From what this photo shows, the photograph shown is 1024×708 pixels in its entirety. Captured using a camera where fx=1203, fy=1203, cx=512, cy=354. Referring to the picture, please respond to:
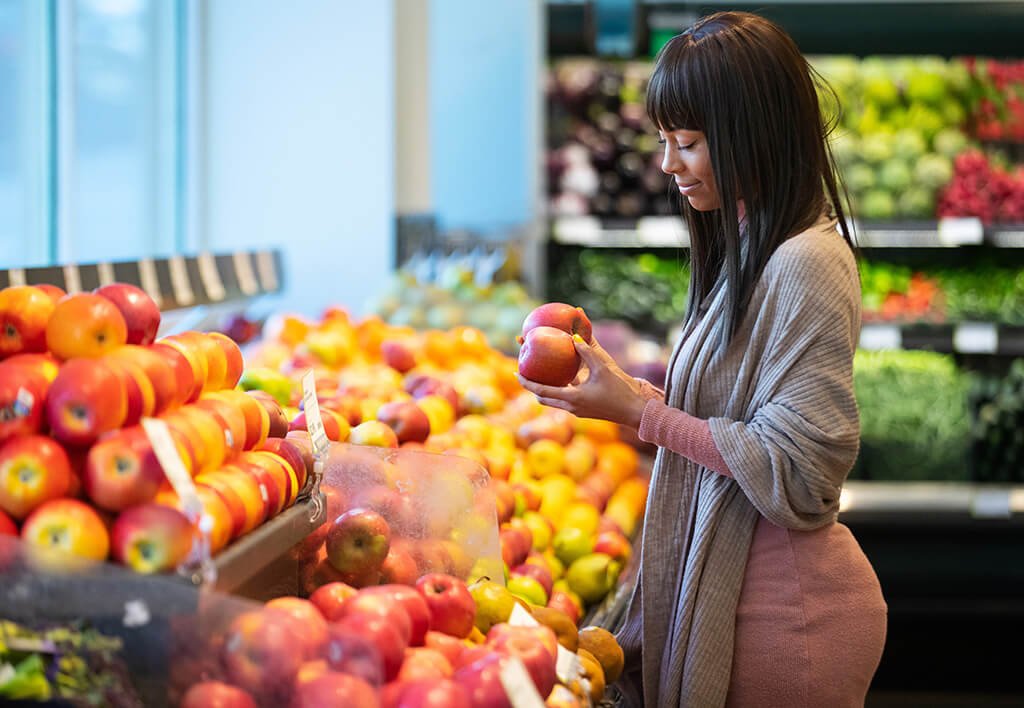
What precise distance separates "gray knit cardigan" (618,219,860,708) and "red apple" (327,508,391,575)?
1.65ft

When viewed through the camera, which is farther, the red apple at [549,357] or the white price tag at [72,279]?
the white price tag at [72,279]

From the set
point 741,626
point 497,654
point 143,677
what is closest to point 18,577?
point 143,677

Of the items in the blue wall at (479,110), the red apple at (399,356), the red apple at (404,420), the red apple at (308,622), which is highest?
the blue wall at (479,110)

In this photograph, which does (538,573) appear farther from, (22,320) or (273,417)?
(22,320)

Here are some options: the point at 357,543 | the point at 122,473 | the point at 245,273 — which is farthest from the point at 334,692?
the point at 245,273

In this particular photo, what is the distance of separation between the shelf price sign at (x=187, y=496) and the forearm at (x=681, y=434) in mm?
784

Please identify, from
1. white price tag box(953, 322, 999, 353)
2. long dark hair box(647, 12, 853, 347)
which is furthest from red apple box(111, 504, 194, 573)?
white price tag box(953, 322, 999, 353)

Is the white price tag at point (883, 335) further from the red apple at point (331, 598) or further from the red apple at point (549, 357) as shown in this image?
the red apple at point (331, 598)

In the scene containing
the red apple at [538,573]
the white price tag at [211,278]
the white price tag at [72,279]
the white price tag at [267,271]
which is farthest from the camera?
the white price tag at [267,271]

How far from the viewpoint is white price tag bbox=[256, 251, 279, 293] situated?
13.6ft

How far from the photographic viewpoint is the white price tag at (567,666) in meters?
1.60

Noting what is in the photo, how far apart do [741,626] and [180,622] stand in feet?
3.18

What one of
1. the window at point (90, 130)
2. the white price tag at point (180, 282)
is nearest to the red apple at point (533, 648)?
the white price tag at point (180, 282)

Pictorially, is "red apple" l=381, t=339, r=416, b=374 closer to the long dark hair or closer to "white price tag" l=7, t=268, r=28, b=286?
"white price tag" l=7, t=268, r=28, b=286
